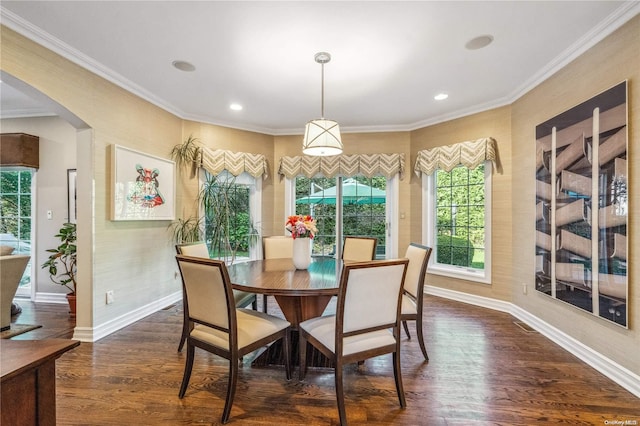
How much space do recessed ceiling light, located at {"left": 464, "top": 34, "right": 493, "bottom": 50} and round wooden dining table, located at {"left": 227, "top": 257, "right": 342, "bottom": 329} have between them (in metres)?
2.18

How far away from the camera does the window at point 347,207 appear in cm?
498

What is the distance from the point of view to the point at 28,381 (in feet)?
2.70

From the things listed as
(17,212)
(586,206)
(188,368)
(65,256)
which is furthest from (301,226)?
(17,212)

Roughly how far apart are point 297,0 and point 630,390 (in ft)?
11.3

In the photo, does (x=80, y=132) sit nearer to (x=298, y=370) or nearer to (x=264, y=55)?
(x=264, y=55)

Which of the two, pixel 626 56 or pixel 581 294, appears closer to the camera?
pixel 626 56

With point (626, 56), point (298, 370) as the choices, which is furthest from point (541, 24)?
point (298, 370)

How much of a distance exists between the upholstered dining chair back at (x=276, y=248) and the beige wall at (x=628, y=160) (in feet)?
8.68

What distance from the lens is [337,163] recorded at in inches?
191

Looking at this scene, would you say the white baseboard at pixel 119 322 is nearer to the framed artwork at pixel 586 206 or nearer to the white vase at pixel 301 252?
the white vase at pixel 301 252

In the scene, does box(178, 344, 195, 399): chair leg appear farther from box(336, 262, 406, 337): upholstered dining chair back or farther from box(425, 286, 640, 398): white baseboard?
box(425, 286, 640, 398): white baseboard

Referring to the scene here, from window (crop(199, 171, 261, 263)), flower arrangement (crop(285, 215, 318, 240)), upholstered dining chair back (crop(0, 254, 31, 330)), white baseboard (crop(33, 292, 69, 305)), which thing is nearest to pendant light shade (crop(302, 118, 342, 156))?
flower arrangement (crop(285, 215, 318, 240))

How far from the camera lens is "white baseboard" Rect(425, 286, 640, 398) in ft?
7.02

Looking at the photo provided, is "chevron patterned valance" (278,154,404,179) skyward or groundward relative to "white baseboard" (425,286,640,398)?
skyward
